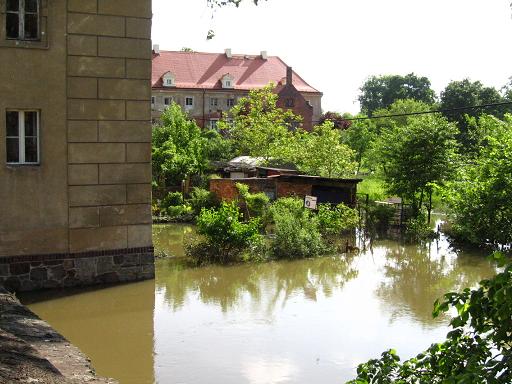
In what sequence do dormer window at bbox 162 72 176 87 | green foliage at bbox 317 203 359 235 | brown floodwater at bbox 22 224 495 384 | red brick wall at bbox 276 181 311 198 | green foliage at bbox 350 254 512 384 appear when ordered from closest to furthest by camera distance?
1. green foliage at bbox 350 254 512 384
2. brown floodwater at bbox 22 224 495 384
3. green foliage at bbox 317 203 359 235
4. red brick wall at bbox 276 181 311 198
5. dormer window at bbox 162 72 176 87

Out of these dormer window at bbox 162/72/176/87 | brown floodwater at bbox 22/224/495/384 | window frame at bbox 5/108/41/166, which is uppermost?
dormer window at bbox 162/72/176/87

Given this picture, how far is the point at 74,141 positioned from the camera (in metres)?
12.8

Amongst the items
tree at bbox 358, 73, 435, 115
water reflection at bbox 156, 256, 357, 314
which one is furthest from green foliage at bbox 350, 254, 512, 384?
tree at bbox 358, 73, 435, 115

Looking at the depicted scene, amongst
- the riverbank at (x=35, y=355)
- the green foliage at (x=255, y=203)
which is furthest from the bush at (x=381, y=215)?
the riverbank at (x=35, y=355)

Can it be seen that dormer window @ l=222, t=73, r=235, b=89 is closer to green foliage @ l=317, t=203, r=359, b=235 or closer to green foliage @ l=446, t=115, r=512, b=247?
green foliage @ l=317, t=203, r=359, b=235

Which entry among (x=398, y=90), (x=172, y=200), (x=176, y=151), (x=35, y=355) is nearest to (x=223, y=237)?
(x=35, y=355)

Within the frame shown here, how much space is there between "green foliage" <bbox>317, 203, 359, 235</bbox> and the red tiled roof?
113 ft

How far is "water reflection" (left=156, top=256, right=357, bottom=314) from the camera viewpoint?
13.7 metres

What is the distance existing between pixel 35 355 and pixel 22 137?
6744mm

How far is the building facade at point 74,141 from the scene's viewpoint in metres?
12.4

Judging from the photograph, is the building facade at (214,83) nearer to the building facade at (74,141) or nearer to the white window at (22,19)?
the building facade at (74,141)

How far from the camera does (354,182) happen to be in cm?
2428

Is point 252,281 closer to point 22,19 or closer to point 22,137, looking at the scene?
point 22,137

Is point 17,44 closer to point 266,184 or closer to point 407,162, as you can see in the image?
point 266,184
